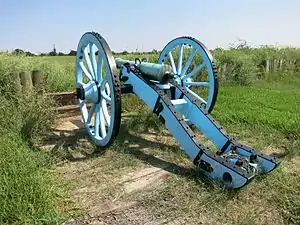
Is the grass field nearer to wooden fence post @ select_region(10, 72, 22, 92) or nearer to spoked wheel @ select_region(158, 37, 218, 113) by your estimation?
wooden fence post @ select_region(10, 72, 22, 92)

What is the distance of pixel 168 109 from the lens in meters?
3.79

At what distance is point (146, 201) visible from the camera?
10.1 feet

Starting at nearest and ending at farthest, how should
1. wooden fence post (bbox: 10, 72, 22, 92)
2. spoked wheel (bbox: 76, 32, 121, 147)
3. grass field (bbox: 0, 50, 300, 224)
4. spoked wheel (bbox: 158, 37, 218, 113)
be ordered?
1. grass field (bbox: 0, 50, 300, 224)
2. spoked wheel (bbox: 76, 32, 121, 147)
3. spoked wheel (bbox: 158, 37, 218, 113)
4. wooden fence post (bbox: 10, 72, 22, 92)

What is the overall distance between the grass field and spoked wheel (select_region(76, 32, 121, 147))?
312 mm

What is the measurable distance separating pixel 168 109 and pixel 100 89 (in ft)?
3.09

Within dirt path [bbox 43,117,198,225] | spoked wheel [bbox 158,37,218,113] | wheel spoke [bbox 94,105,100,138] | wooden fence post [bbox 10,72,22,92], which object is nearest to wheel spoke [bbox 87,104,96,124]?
wheel spoke [bbox 94,105,100,138]

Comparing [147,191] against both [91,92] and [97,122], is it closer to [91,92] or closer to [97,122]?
[97,122]

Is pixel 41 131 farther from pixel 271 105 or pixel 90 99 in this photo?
pixel 271 105

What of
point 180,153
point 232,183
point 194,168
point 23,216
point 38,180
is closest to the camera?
point 23,216

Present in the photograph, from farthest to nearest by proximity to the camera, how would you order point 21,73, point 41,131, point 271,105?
point 271,105, point 21,73, point 41,131

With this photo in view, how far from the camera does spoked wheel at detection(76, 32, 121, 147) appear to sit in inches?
144

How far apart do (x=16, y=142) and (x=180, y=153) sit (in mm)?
1840

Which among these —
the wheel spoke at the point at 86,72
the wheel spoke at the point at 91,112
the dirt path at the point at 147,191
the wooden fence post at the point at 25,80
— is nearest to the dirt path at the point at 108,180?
the dirt path at the point at 147,191

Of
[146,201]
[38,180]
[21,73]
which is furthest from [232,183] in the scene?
[21,73]
